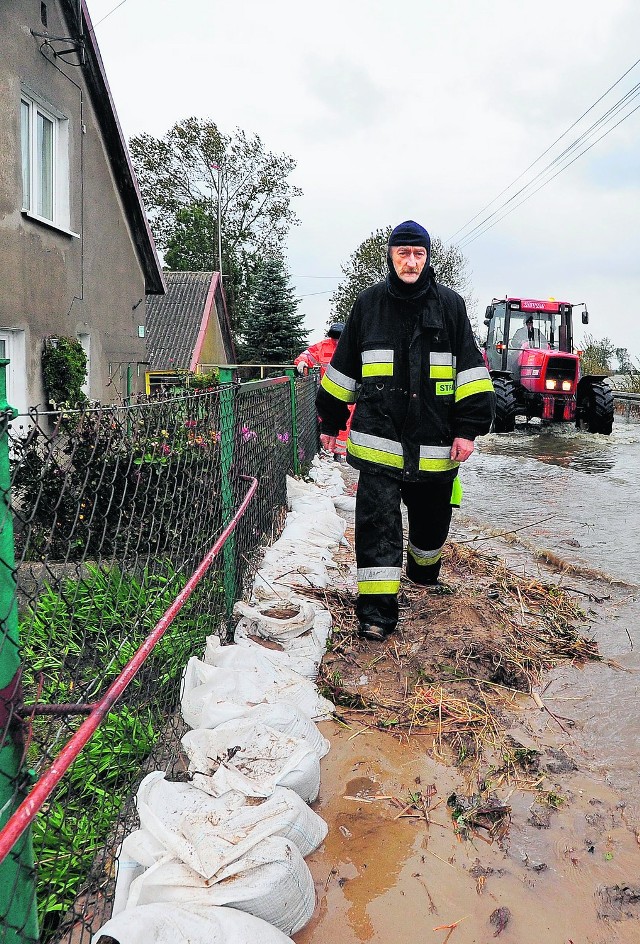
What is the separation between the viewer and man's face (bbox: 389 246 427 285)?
352 cm

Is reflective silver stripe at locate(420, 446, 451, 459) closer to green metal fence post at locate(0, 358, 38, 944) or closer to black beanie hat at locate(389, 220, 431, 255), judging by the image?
black beanie hat at locate(389, 220, 431, 255)

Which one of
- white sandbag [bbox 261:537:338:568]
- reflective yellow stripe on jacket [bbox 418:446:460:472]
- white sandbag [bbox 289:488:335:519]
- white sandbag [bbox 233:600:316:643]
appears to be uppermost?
reflective yellow stripe on jacket [bbox 418:446:460:472]

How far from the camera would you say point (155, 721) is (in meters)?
2.86

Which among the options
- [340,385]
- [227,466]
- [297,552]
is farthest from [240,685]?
[297,552]

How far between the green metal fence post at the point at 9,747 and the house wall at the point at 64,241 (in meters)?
7.70

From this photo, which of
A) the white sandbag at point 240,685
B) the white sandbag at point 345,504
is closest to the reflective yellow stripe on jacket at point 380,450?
the white sandbag at point 240,685

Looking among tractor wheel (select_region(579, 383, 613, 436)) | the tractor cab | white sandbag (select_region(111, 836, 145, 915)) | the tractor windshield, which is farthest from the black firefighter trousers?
the tractor windshield

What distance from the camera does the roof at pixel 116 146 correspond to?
9.94 meters

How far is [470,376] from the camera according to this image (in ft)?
12.0

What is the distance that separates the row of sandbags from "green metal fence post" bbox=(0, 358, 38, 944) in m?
0.24

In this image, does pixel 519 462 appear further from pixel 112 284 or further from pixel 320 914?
pixel 320 914

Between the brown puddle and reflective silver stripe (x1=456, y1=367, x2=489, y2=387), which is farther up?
reflective silver stripe (x1=456, y1=367, x2=489, y2=387)

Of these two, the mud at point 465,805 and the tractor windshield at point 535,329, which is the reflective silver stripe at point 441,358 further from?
the tractor windshield at point 535,329

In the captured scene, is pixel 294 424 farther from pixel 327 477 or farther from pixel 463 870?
pixel 463 870
